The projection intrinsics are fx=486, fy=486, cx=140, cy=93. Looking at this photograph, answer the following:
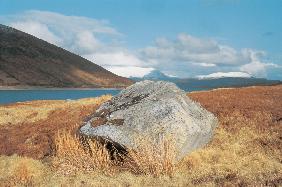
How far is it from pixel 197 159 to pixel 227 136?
12.5 feet

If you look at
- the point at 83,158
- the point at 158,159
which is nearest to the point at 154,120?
the point at 158,159

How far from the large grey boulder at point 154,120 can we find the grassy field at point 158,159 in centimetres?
61

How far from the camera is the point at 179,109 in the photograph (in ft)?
69.2

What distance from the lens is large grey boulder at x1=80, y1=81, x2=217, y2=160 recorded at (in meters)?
20.1

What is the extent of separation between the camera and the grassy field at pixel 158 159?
18172mm

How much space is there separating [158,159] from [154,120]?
238 centimetres

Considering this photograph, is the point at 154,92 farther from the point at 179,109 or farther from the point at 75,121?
the point at 75,121

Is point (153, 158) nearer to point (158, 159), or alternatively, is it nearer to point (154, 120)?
point (158, 159)

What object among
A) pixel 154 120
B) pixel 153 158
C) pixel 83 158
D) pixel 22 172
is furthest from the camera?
pixel 154 120

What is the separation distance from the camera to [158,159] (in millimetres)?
18719

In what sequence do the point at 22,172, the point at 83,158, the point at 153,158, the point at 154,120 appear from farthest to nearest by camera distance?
the point at 154,120 < the point at 83,158 < the point at 22,172 < the point at 153,158

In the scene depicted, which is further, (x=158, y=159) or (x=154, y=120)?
(x=154, y=120)

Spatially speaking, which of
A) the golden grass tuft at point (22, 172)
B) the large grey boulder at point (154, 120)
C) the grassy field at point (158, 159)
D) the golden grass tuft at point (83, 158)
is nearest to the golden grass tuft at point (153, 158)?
the grassy field at point (158, 159)

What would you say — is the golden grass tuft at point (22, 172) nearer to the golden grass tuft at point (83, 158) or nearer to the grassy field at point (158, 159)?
the grassy field at point (158, 159)
